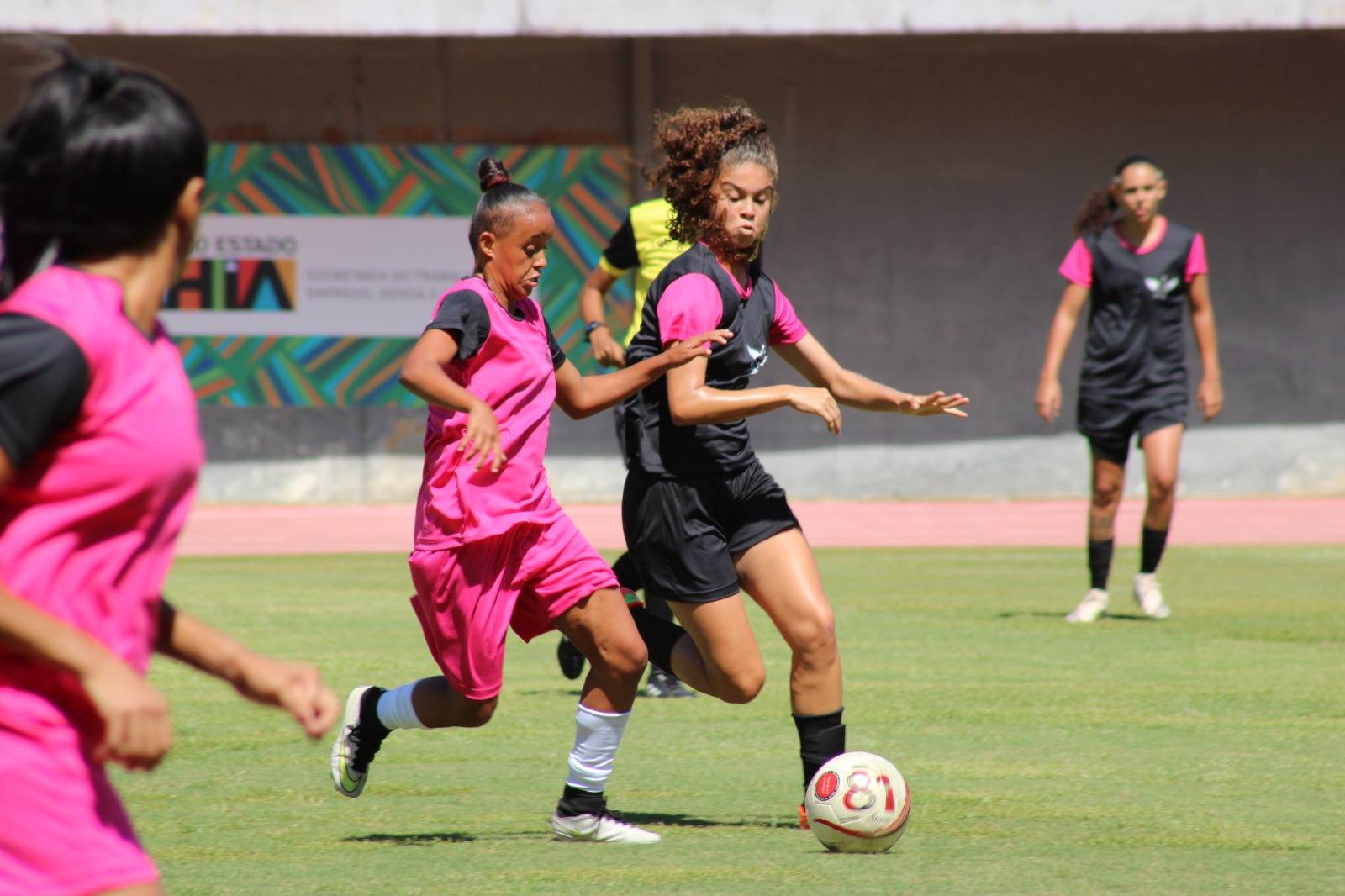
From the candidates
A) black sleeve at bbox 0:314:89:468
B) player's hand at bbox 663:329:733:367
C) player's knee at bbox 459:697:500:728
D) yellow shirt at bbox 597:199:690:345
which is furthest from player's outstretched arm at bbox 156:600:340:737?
yellow shirt at bbox 597:199:690:345

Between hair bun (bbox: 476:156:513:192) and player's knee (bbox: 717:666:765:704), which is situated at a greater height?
hair bun (bbox: 476:156:513:192)

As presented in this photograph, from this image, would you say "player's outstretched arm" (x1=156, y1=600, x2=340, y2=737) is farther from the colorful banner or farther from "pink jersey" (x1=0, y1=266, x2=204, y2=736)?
the colorful banner

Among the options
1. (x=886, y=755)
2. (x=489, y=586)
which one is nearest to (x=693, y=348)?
(x=489, y=586)

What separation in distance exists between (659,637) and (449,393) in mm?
1294

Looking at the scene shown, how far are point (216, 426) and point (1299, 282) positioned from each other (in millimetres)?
10893

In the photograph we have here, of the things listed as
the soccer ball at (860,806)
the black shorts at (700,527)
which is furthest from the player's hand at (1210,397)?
the soccer ball at (860,806)

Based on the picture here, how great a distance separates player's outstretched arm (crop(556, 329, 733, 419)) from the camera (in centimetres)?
527

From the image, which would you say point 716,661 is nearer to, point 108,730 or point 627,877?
point 627,877

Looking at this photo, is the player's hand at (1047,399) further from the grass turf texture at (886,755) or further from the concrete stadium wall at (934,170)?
the concrete stadium wall at (934,170)

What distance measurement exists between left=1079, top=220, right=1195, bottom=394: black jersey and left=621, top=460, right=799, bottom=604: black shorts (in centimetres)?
512

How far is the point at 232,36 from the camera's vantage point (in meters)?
19.0

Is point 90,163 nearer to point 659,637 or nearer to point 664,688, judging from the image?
point 659,637

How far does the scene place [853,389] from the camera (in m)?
5.82

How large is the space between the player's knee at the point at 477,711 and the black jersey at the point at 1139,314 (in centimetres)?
563
